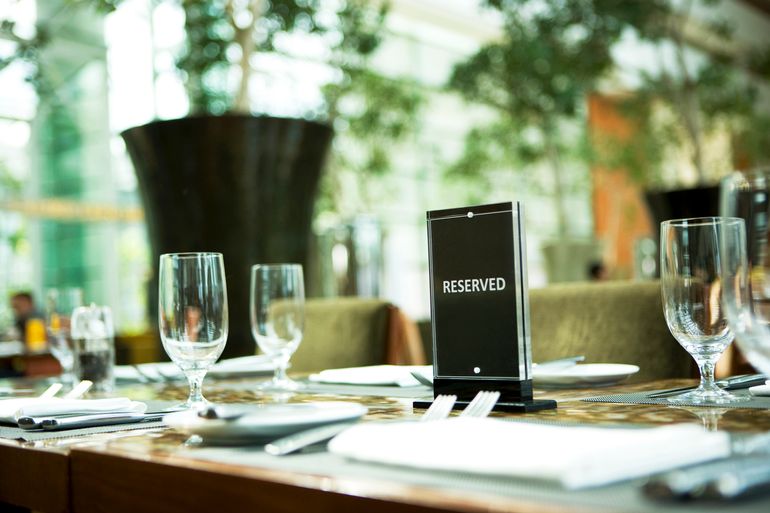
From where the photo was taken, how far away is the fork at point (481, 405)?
919 millimetres

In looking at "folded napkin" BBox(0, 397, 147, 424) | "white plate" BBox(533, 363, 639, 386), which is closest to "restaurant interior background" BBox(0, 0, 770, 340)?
"white plate" BBox(533, 363, 639, 386)

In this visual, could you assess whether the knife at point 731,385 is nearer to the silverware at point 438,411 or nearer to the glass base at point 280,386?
the silverware at point 438,411

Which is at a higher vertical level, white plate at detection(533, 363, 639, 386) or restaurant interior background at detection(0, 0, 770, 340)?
restaurant interior background at detection(0, 0, 770, 340)

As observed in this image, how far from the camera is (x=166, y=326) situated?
1.15 metres

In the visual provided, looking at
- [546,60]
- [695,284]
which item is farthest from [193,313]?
[546,60]

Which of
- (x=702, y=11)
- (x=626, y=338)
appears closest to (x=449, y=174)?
(x=702, y=11)

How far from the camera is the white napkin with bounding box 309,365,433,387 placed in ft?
4.71

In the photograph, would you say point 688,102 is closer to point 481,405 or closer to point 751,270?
point 481,405

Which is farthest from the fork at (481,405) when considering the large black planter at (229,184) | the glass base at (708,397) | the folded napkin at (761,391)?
the large black planter at (229,184)

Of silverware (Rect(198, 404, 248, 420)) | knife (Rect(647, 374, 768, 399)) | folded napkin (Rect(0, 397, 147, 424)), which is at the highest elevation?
silverware (Rect(198, 404, 248, 420))

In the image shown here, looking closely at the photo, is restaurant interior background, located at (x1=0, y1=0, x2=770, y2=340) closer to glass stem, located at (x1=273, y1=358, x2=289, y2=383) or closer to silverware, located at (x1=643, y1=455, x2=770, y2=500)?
glass stem, located at (x1=273, y1=358, x2=289, y2=383)

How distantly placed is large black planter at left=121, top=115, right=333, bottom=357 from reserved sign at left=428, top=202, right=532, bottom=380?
255cm

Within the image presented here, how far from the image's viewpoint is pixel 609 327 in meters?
1.81

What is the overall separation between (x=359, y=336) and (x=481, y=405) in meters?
1.28
